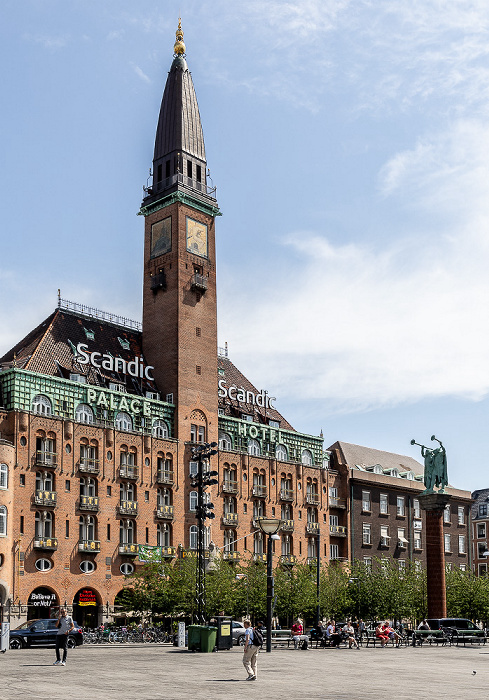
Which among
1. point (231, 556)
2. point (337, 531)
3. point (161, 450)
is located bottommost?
point (231, 556)

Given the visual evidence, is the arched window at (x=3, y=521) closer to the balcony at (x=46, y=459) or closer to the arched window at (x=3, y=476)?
the arched window at (x=3, y=476)

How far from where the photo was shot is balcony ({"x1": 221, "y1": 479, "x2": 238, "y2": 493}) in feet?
280

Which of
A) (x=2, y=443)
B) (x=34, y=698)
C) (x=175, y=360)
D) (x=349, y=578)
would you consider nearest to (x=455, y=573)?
(x=349, y=578)

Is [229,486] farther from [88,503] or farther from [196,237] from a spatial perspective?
[196,237]

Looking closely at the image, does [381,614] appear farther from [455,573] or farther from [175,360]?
[175,360]

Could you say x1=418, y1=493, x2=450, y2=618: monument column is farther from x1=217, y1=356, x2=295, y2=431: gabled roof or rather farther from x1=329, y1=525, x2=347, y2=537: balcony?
x1=329, y1=525, x2=347, y2=537: balcony

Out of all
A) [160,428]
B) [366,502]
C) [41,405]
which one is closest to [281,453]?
[366,502]

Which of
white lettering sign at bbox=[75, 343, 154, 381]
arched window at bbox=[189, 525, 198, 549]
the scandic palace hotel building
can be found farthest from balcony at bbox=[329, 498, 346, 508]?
white lettering sign at bbox=[75, 343, 154, 381]

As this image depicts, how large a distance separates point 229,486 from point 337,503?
56.2ft

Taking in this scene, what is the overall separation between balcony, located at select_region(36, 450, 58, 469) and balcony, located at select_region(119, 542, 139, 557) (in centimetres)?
927

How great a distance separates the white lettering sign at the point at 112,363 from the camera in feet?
262

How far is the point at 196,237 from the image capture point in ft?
290

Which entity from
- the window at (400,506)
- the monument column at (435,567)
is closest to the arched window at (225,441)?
the window at (400,506)

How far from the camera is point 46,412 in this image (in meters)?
73.0
